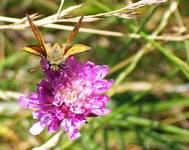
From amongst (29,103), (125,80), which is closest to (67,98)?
(29,103)

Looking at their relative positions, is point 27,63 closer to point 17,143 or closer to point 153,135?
point 17,143

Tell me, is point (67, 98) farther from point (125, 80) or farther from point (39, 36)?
point (125, 80)

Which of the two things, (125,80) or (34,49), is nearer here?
(34,49)

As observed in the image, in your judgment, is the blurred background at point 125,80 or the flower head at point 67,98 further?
the blurred background at point 125,80

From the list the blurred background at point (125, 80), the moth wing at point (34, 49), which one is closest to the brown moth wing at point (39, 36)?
the moth wing at point (34, 49)

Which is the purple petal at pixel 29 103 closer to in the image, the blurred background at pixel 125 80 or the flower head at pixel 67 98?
Result: the flower head at pixel 67 98

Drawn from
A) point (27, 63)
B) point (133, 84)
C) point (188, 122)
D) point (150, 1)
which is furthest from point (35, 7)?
point (150, 1)
